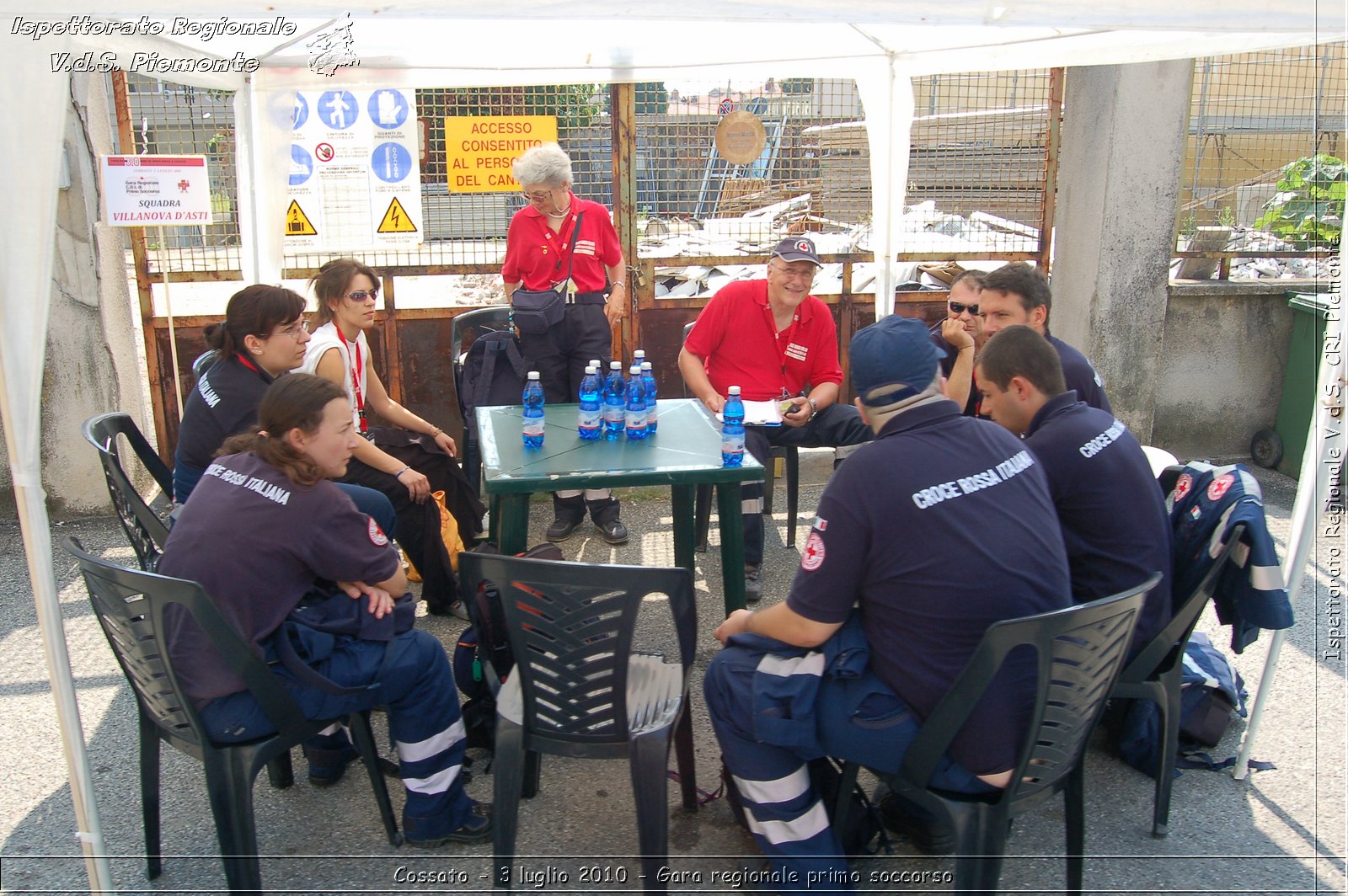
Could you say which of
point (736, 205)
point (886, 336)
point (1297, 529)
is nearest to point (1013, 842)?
point (1297, 529)

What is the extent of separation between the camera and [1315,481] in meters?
3.02

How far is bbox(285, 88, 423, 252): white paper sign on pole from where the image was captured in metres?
5.35

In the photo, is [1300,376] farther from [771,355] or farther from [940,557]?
[940,557]

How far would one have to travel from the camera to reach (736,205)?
5844mm

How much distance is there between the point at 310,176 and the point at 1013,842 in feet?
15.4

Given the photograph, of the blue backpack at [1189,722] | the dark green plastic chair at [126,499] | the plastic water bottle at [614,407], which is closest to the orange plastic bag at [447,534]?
the plastic water bottle at [614,407]

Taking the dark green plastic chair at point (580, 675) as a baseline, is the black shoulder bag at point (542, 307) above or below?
above

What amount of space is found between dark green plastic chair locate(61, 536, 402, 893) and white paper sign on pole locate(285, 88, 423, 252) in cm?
329

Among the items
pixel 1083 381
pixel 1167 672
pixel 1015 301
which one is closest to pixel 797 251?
pixel 1015 301

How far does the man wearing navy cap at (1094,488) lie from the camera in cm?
268

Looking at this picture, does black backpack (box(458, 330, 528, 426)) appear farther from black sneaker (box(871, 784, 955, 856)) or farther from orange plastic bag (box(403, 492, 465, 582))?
black sneaker (box(871, 784, 955, 856))

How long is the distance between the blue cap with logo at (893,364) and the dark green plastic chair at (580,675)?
628 millimetres

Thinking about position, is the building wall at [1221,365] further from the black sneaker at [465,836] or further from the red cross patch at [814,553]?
the black sneaker at [465,836]

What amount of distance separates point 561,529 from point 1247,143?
190 inches
